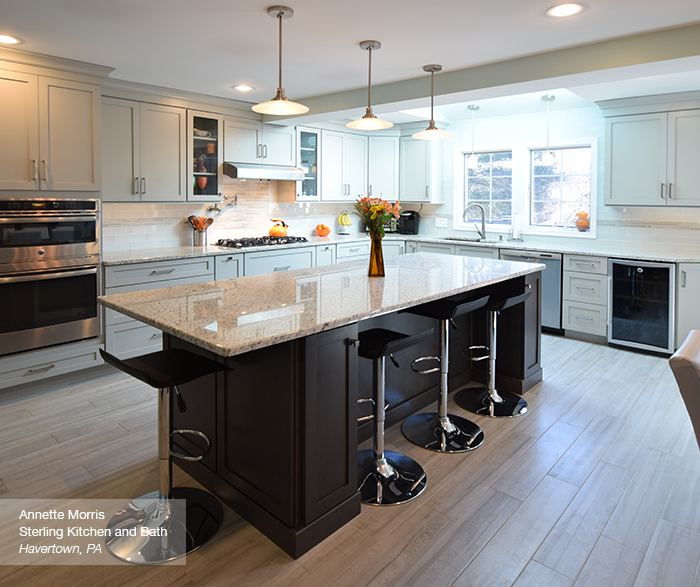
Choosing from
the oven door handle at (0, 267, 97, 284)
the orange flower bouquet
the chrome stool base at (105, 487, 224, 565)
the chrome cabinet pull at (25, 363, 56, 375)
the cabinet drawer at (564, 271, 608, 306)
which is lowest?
the chrome stool base at (105, 487, 224, 565)

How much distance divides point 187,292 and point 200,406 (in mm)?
600

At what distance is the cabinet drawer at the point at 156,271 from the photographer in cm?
412

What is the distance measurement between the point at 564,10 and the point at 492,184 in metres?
3.80

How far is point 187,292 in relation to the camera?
267 centimetres

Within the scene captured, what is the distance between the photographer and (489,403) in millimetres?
3496

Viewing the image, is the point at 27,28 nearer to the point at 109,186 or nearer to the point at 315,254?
the point at 109,186

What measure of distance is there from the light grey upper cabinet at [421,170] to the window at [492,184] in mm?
396

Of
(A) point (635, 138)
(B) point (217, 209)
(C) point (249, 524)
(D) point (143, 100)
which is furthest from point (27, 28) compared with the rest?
(A) point (635, 138)

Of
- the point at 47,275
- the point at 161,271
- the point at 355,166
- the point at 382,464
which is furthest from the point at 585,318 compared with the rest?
the point at 47,275

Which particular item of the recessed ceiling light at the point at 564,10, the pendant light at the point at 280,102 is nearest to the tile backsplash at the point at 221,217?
the pendant light at the point at 280,102

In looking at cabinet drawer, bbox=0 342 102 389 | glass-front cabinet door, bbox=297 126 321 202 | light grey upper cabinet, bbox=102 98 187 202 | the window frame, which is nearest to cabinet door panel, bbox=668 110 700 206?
the window frame

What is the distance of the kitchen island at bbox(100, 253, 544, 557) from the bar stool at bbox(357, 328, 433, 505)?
156 millimetres

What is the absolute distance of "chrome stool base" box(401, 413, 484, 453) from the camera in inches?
115

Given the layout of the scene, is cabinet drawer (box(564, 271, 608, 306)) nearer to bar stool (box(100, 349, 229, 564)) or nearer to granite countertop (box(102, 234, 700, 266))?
granite countertop (box(102, 234, 700, 266))
